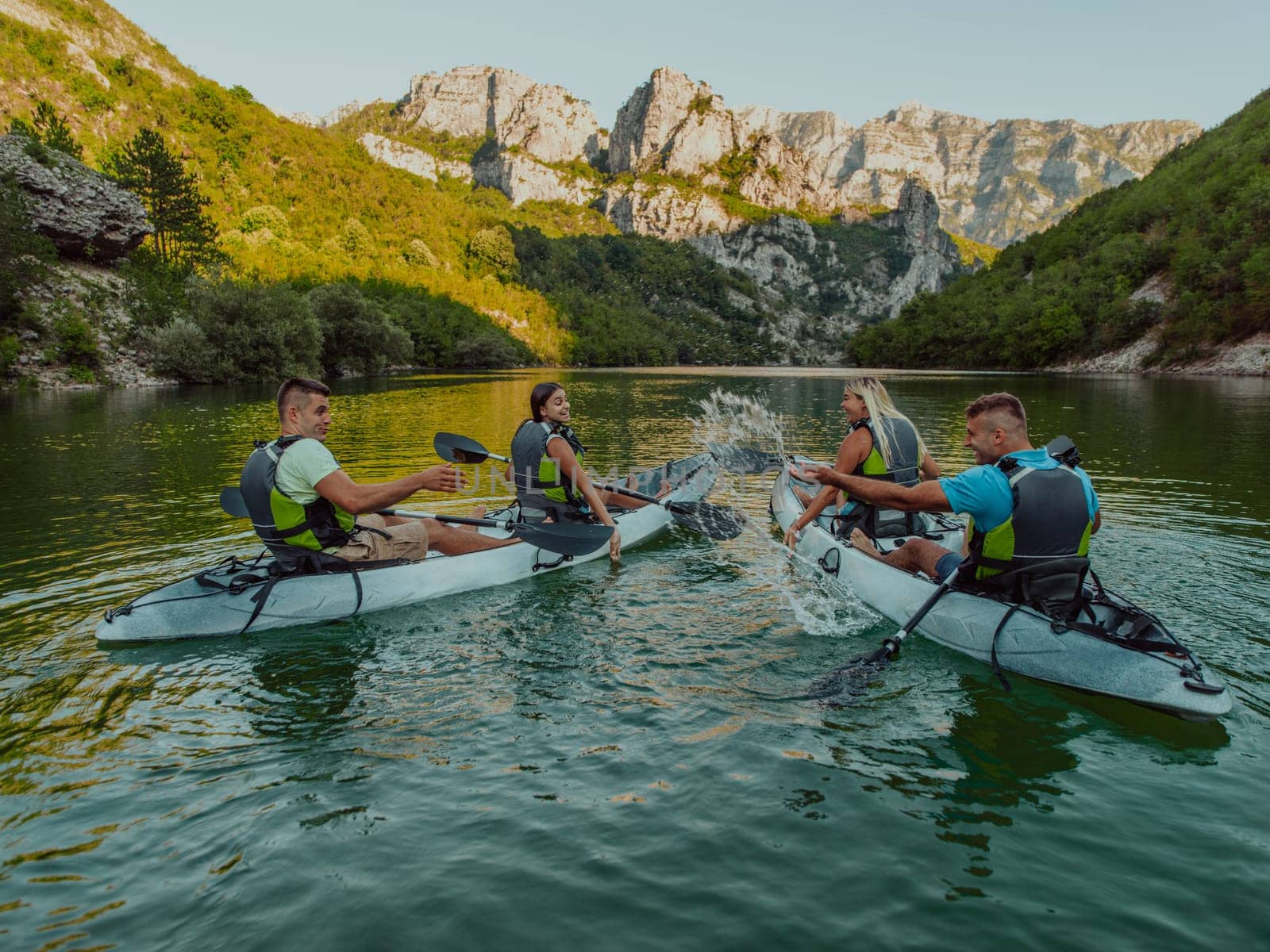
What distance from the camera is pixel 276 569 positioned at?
746 cm

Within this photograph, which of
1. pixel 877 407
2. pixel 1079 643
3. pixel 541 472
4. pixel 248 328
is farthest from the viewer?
pixel 248 328

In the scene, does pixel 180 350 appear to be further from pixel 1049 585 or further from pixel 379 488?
pixel 1049 585

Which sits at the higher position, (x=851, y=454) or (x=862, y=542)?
(x=851, y=454)

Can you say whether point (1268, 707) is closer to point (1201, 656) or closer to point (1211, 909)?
point (1201, 656)

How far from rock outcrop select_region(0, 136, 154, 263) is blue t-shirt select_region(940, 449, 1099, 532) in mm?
54930

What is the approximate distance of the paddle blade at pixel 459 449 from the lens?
27.2 ft

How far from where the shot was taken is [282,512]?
7051mm

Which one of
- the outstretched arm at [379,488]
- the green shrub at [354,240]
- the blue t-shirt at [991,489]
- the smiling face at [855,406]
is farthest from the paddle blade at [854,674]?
the green shrub at [354,240]

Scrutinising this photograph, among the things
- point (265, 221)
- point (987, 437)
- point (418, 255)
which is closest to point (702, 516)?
point (987, 437)

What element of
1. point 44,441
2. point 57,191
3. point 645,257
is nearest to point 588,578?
point 44,441

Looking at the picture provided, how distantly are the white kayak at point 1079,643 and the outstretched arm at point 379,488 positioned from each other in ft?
15.1

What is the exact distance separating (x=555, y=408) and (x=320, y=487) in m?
3.09

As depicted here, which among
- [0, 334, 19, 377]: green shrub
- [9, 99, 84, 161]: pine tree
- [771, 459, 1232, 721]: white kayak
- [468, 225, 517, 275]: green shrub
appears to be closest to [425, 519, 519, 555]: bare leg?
[771, 459, 1232, 721]: white kayak

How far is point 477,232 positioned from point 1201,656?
134 meters
